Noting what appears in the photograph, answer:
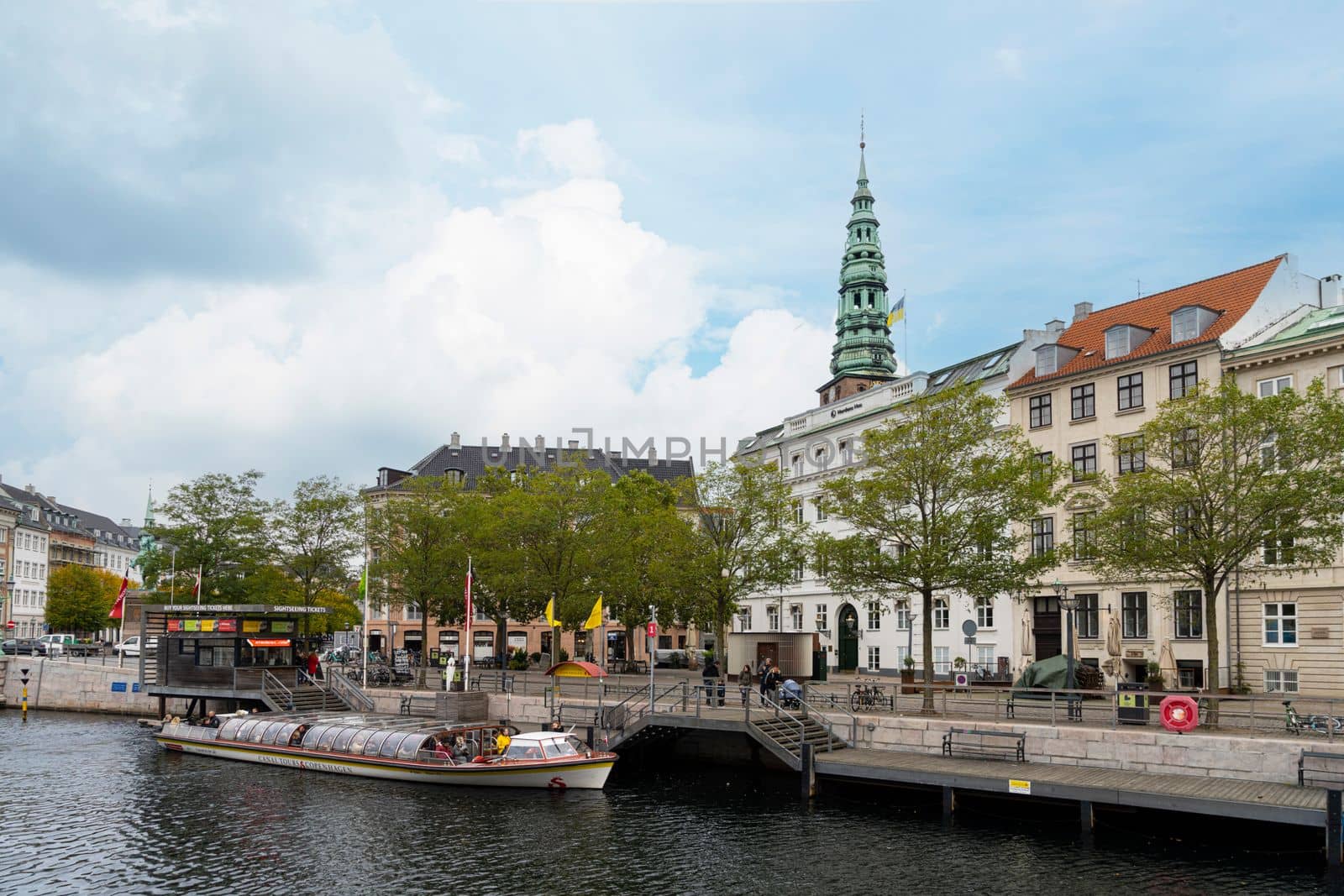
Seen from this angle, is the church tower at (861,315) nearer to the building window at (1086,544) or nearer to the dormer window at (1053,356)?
the dormer window at (1053,356)

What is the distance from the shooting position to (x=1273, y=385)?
44438 mm

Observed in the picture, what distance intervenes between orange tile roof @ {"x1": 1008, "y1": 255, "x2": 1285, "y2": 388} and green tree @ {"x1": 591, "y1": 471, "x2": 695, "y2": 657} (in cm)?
1959

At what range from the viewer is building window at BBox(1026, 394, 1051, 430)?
5419 centimetres

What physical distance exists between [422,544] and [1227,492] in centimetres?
4014

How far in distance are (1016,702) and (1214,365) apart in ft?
68.5

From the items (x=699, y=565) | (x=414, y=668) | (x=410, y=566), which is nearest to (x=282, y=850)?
(x=699, y=565)

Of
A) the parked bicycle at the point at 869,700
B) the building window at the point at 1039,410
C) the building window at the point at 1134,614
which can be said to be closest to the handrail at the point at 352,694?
the parked bicycle at the point at 869,700

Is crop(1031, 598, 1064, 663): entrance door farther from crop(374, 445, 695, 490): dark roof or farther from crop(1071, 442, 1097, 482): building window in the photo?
crop(374, 445, 695, 490): dark roof

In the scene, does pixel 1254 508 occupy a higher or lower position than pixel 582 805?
higher

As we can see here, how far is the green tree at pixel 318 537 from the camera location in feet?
208

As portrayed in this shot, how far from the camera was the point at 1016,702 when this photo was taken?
3422cm

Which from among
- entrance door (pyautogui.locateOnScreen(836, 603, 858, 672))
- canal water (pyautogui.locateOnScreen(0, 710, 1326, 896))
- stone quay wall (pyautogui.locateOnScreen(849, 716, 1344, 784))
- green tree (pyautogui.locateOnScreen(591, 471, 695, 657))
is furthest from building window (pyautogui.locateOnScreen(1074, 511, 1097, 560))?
entrance door (pyautogui.locateOnScreen(836, 603, 858, 672))

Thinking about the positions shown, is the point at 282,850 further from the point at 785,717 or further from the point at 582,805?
the point at 785,717

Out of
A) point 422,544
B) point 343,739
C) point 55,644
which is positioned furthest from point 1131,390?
point 55,644
